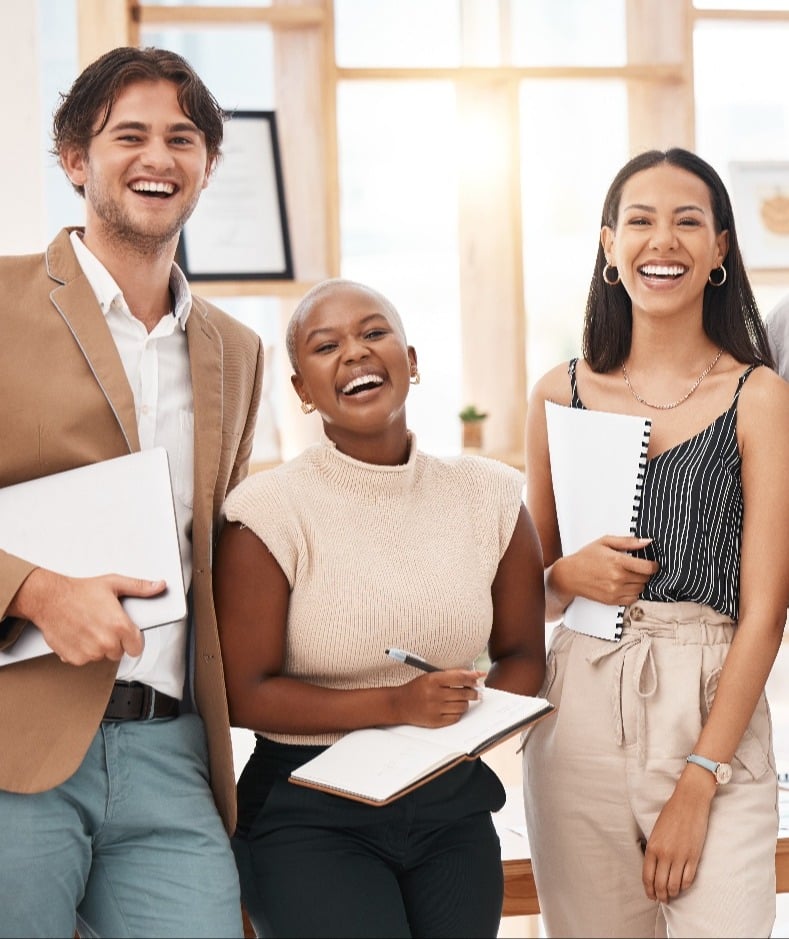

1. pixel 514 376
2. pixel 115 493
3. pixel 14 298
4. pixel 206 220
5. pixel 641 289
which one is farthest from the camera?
pixel 514 376

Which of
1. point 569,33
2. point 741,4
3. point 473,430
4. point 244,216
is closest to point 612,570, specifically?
point 473,430

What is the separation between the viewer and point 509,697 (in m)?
1.68

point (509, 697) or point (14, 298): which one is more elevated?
point (14, 298)

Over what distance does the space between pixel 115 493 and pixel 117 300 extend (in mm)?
348

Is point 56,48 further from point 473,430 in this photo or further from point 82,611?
point 82,611

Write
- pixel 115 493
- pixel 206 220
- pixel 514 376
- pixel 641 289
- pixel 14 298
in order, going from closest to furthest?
→ pixel 115 493 → pixel 14 298 → pixel 641 289 → pixel 206 220 → pixel 514 376

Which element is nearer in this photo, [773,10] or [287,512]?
[287,512]

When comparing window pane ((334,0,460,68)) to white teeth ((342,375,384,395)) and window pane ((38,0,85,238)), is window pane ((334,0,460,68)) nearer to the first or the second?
window pane ((38,0,85,238))

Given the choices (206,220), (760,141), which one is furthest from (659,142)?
(206,220)

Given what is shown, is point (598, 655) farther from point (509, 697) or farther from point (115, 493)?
point (115, 493)

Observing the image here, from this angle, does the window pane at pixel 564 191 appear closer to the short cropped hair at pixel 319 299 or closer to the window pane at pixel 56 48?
the window pane at pixel 56 48

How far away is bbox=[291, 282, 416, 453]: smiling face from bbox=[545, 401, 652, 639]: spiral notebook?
0.96ft

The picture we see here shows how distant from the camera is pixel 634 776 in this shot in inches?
69.3

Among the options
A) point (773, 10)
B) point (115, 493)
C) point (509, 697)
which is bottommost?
point (509, 697)
